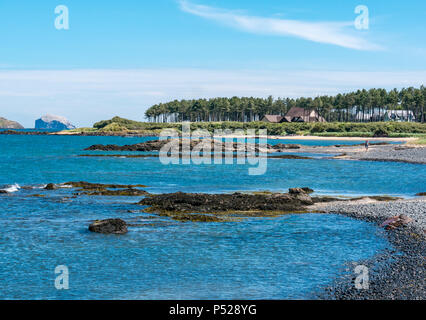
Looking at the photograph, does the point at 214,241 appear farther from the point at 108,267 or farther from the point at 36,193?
the point at 36,193

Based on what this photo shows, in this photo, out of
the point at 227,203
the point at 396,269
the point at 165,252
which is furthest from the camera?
the point at 227,203

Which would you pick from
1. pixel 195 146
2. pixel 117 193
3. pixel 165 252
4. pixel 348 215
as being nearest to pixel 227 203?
pixel 348 215

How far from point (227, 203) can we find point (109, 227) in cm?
1120

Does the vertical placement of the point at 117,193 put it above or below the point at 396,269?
below

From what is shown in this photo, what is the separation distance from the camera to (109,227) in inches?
1093

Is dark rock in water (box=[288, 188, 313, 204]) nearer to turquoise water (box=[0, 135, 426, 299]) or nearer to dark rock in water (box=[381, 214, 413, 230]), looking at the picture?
turquoise water (box=[0, 135, 426, 299])

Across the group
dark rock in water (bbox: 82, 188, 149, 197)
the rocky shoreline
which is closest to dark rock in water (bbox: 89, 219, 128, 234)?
the rocky shoreline

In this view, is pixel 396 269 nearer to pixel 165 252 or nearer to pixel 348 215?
pixel 165 252

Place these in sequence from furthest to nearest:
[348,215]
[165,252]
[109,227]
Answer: [348,215] → [109,227] → [165,252]

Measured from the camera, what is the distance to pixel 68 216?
108 ft

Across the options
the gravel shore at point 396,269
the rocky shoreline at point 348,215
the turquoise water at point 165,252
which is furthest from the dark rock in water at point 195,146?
the gravel shore at point 396,269
